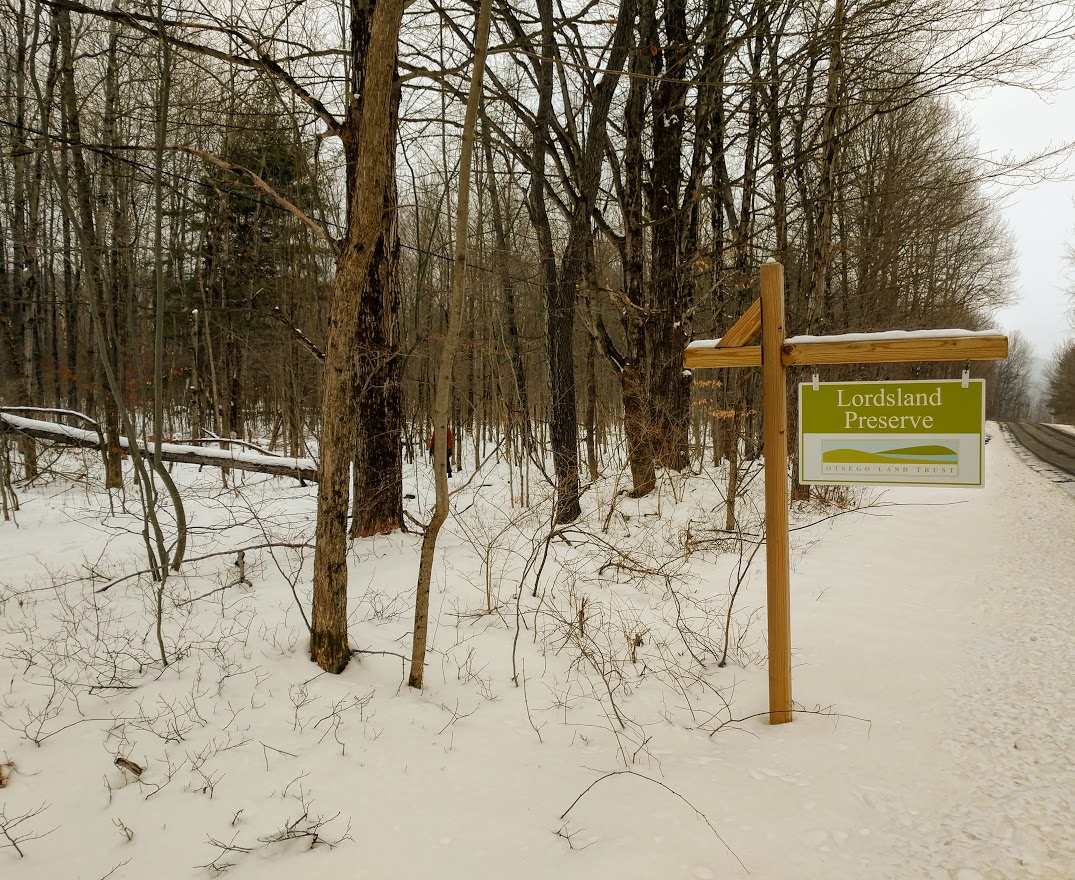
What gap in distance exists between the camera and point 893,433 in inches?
113

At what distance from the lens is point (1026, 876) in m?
2.09

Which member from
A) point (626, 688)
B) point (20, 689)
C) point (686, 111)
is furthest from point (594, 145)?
point (20, 689)

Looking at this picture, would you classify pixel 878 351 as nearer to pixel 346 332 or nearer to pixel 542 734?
pixel 542 734

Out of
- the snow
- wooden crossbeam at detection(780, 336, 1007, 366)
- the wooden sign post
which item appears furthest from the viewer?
the snow

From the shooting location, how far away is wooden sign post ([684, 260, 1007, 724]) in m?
2.82

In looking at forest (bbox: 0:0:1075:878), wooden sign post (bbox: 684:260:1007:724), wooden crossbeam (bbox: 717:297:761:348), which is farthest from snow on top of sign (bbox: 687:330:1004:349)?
forest (bbox: 0:0:1075:878)

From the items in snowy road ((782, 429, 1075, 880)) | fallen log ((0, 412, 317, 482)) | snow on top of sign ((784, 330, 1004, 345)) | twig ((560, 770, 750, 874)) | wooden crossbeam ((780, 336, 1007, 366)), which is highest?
snow on top of sign ((784, 330, 1004, 345))

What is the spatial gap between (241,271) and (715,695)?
16.2 metres

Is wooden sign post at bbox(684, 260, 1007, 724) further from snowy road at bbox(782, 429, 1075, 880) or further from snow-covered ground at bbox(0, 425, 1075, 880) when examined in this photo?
snowy road at bbox(782, 429, 1075, 880)

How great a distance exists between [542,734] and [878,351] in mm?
2780

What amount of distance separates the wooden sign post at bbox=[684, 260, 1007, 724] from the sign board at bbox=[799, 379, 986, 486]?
5.3 inches

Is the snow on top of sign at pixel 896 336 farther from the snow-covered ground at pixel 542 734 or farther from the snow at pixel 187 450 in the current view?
the snow at pixel 187 450

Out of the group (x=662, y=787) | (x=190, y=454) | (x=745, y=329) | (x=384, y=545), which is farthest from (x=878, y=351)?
(x=190, y=454)

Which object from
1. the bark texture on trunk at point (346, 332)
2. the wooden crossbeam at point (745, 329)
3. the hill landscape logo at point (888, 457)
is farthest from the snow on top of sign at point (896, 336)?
the bark texture on trunk at point (346, 332)
